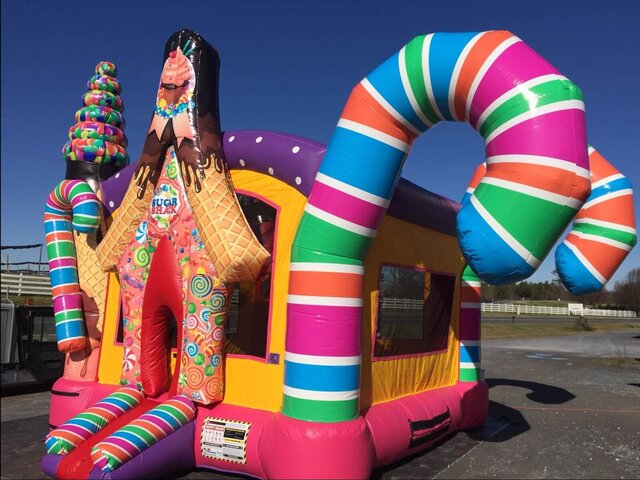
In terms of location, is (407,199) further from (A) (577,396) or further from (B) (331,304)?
(A) (577,396)

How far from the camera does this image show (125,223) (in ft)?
16.7

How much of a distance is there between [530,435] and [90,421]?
14.9ft

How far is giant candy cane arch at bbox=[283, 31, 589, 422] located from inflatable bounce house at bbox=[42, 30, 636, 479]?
0.04ft

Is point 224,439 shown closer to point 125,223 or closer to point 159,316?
point 159,316

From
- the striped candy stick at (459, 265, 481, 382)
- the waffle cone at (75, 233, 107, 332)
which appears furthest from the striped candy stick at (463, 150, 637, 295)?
the waffle cone at (75, 233, 107, 332)

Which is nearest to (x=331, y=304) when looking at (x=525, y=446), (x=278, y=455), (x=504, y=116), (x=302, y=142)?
(x=278, y=455)

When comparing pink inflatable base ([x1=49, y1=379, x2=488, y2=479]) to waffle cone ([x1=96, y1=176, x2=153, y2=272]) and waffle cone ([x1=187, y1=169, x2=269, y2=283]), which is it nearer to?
waffle cone ([x1=187, y1=169, x2=269, y2=283])

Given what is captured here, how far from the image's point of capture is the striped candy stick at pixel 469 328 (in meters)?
6.10

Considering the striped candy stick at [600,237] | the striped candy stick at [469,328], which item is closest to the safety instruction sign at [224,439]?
the striped candy stick at [600,237]

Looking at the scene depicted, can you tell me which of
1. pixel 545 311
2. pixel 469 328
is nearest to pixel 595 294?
pixel 469 328

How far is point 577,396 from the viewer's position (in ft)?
27.6

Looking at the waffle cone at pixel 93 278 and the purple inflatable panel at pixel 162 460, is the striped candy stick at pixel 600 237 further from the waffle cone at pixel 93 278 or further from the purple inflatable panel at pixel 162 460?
the waffle cone at pixel 93 278

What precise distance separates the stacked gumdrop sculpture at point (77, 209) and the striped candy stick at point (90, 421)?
3.78ft

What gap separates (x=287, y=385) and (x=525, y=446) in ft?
9.74
